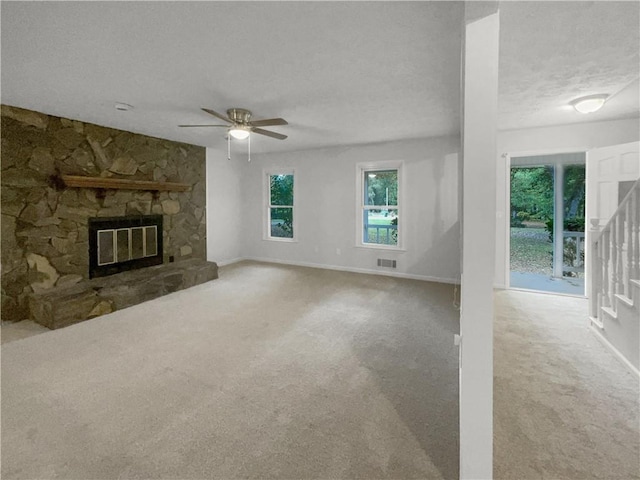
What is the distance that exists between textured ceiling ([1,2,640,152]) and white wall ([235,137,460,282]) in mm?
1419

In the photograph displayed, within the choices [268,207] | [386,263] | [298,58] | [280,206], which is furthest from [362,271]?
[298,58]

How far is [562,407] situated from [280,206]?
18.1 ft

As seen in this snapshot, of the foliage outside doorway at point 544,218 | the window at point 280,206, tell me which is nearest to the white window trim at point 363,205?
the window at point 280,206

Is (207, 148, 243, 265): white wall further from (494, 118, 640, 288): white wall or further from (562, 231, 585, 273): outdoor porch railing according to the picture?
(562, 231, 585, 273): outdoor porch railing

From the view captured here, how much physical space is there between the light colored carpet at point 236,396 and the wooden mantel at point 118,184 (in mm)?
1724

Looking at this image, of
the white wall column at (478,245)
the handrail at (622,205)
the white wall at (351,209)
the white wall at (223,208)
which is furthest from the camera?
the white wall at (223,208)

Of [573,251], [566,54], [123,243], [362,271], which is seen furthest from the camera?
[573,251]

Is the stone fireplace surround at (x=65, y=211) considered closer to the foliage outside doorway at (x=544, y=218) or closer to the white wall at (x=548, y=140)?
the white wall at (x=548, y=140)

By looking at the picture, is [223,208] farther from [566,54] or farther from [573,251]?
[573,251]

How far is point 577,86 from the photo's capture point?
282 cm

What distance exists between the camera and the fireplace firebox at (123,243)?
13.3 ft

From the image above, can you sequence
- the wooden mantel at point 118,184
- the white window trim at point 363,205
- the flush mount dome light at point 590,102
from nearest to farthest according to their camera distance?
the flush mount dome light at point 590,102, the wooden mantel at point 118,184, the white window trim at point 363,205

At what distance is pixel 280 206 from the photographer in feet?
21.4

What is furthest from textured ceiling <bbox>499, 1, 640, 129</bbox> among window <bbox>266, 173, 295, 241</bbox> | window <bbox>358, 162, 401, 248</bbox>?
window <bbox>266, 173, 295, 241</bbox>
